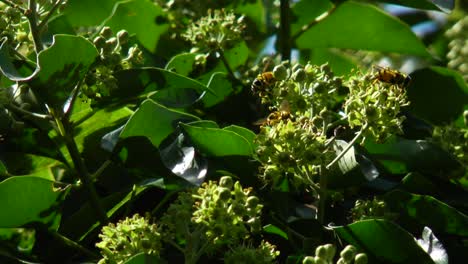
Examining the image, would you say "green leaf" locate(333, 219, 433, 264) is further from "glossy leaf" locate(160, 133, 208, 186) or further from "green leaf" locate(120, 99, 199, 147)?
"green leaf" locate(120, 99, 199, 147)

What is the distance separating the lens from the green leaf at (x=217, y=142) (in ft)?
8.68

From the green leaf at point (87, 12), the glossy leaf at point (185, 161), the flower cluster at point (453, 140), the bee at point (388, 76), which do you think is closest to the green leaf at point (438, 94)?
the flower cluster at point (453, 140)

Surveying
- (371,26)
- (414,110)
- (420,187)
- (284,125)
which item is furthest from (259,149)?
(371,26)

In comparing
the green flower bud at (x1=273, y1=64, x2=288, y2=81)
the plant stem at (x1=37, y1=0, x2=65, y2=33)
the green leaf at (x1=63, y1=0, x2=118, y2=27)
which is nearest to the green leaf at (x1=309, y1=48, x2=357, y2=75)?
the green leaf at (x1=63, y1=0, x2=118, y2=27)

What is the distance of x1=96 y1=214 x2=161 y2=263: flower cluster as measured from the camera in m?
2.35

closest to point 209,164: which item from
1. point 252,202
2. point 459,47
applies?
point 252,202

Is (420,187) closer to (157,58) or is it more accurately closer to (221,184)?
(221,184)

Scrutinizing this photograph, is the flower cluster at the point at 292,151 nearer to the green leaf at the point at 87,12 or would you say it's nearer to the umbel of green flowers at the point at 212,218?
the umbel of green flowers at the point at 212,218

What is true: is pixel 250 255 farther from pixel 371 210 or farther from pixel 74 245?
pixel 74 245

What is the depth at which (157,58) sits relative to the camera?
3.57m

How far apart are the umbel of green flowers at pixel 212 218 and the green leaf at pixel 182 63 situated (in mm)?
998

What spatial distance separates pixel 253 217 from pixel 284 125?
30 centimetres

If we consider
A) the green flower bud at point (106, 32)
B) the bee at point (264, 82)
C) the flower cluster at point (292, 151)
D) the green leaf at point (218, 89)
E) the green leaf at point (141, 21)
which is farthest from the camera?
the green leaf at point (141, 21)

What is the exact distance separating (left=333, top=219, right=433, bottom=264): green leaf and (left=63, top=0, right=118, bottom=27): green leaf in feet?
5.69
